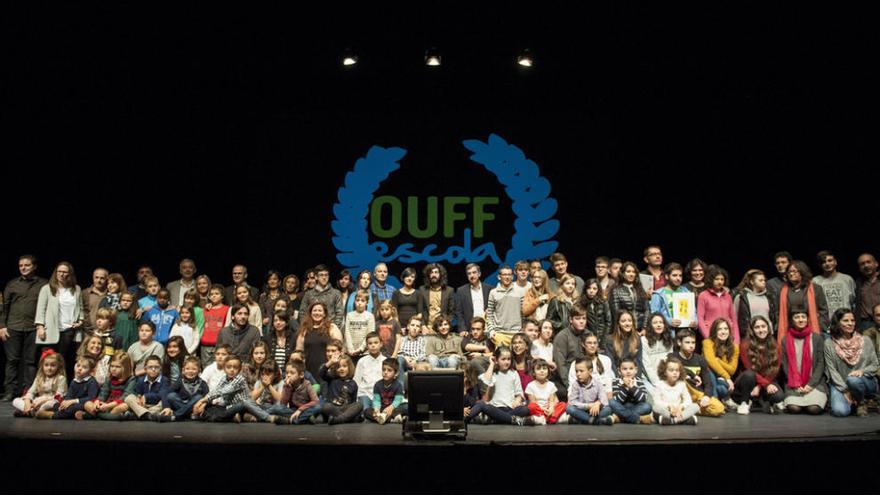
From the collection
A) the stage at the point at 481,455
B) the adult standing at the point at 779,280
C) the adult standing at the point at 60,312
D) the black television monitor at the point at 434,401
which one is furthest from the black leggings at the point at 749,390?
the adult standing at the point at 60,312

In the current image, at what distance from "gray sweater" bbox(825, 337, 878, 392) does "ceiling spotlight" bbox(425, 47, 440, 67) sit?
4410 mm

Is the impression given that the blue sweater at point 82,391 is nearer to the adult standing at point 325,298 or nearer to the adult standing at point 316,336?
the adult standing at point 316,336

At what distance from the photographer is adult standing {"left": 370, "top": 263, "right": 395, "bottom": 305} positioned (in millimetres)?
8227

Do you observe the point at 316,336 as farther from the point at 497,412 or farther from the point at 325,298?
the point at 497,412

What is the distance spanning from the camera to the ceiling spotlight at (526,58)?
28.0 ft

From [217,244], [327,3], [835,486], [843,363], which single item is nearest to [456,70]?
[327,3]

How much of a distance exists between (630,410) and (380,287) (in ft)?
9.09

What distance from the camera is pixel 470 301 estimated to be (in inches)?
322

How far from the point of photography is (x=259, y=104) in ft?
31.2

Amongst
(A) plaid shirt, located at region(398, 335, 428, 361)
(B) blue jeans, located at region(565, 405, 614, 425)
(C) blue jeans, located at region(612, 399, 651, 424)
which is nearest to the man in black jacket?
(A) plaid shirt, located at region(398, 335, 428, 361)

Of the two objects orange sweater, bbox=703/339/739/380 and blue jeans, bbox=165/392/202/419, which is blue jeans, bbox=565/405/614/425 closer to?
orange sweater, bbox=703/339/739/380

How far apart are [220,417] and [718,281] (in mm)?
4395

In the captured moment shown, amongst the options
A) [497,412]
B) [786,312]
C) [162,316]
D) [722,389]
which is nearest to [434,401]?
[497,412]

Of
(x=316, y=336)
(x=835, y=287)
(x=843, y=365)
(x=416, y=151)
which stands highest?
(x=416, y=151)
